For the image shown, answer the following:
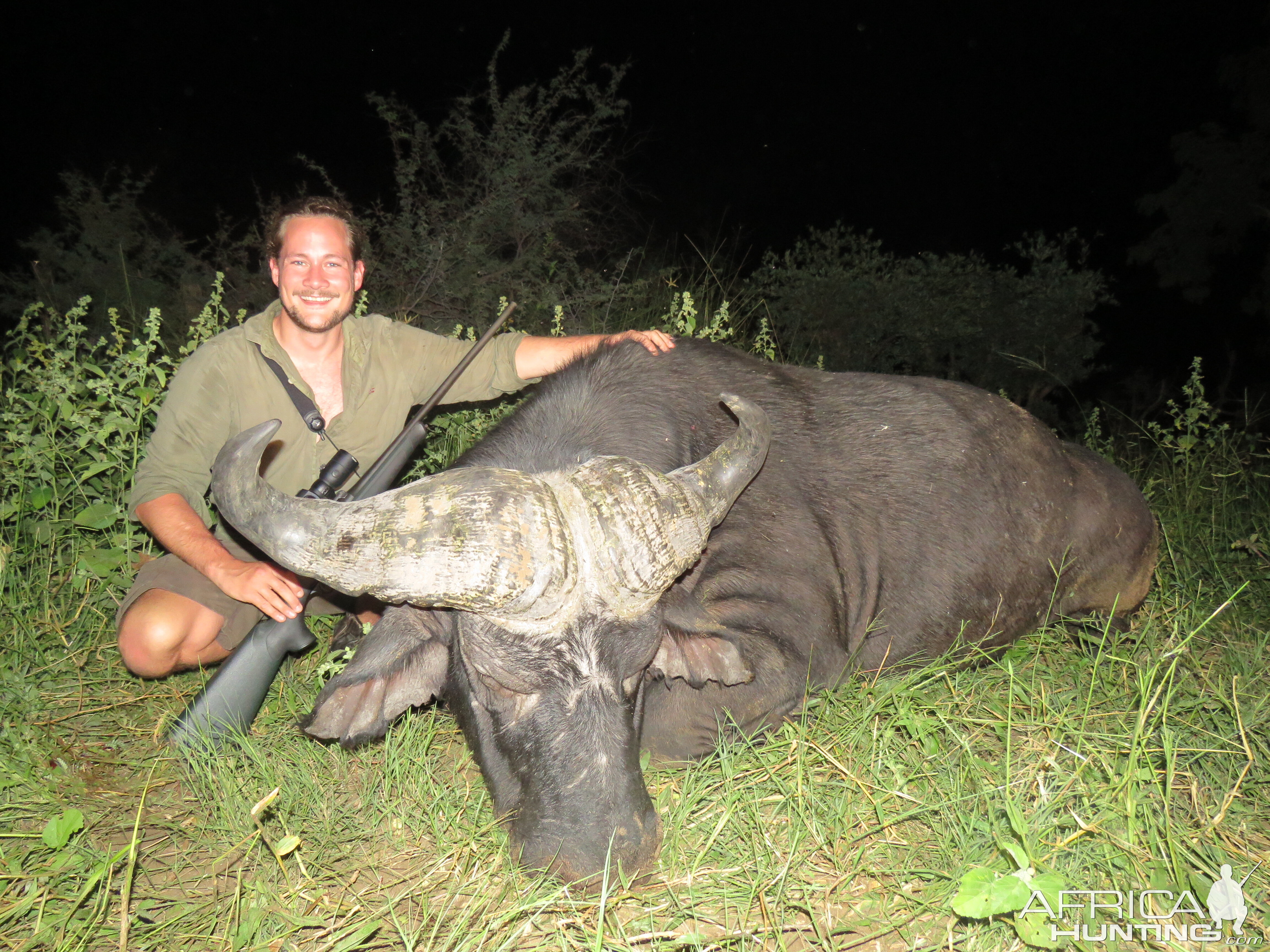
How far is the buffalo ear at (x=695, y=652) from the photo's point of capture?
2.84m

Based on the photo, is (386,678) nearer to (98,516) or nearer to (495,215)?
(98,516)

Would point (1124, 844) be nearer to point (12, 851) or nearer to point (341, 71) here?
point (12, 851)

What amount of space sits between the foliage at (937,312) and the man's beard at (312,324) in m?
5.98

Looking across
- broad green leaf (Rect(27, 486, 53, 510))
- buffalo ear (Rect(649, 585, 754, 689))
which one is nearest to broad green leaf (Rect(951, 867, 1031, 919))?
buffalo ear (Rect(649, 585, 754, 689))

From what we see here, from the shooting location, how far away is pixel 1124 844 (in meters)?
2.39

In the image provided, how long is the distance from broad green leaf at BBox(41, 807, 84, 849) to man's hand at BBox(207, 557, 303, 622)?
32.4 inches

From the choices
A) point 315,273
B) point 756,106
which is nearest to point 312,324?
point 315,273

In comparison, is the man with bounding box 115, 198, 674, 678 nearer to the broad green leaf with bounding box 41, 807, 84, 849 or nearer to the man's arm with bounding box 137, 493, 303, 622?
the man's arm with bounding box 137, 493, 303, 622

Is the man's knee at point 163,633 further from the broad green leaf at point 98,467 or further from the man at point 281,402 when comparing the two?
the broad green leaf at point 98,467

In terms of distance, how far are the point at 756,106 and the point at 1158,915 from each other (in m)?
21.8

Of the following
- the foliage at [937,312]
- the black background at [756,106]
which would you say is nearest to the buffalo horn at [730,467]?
the foliage at [937,312]

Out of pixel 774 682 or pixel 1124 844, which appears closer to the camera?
pixel 1124 844

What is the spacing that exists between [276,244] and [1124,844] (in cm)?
371

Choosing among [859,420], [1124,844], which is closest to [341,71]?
[859,420]
